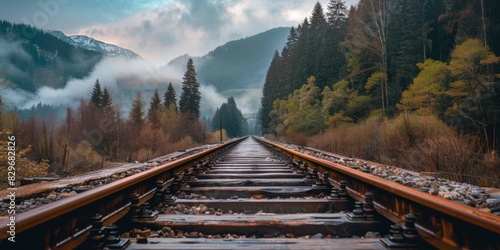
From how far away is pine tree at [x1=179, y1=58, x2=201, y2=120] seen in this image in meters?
56.2

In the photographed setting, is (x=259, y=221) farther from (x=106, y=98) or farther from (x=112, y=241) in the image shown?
(x=106, y=98)

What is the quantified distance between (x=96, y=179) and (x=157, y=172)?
702 mm

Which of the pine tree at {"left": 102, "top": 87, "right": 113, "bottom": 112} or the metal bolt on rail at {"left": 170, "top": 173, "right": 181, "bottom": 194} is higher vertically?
the pine tree at {"left": 102, "top": 87, "right": 113, "bottom": 112}

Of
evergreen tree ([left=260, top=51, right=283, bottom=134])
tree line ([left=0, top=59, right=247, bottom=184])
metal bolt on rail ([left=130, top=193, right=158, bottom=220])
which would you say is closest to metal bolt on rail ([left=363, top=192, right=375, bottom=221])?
metal bolt on rail ([left=130, top=193, right=158, bottom=220])

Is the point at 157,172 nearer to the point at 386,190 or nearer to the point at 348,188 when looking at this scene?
the point at 348,188

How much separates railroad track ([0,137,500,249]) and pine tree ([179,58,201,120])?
52.7 m

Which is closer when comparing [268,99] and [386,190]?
[386,190]

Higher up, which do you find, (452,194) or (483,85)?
(483,85)

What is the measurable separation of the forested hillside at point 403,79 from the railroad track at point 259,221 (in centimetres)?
581

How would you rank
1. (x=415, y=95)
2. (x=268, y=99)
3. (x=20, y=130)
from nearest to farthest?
(x=20, y=130)
(x=415, y=95)
(x=268, y=99)

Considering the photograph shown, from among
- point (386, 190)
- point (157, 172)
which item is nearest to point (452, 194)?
point (386, 190)

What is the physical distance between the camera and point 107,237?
82.2 inches

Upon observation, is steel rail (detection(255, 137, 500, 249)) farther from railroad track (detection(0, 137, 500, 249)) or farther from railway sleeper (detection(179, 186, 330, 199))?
railway sleeper (detection(179, 186, 330, 199))

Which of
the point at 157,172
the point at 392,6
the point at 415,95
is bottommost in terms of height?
the point at 157,172
